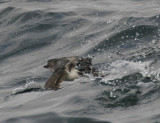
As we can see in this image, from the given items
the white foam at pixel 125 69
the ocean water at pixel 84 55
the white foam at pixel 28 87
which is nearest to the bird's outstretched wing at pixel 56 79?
the ocean water at pixel 84 55

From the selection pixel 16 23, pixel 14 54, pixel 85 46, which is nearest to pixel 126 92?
pixel 85 46

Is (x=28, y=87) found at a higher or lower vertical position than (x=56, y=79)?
lower

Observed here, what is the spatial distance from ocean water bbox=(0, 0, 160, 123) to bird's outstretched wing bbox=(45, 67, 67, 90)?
0.60 ft

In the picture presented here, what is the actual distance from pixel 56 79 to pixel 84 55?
3.31m

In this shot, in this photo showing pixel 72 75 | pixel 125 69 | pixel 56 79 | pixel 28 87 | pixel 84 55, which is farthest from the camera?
pixel 84 55

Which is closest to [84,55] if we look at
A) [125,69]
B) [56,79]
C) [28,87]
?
[28,87]

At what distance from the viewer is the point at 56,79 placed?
8039 millimetres

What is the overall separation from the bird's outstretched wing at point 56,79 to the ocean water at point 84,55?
0.18m

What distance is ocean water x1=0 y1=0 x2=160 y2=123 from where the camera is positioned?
22.5ft

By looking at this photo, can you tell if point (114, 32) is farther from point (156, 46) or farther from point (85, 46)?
point (156, 46)

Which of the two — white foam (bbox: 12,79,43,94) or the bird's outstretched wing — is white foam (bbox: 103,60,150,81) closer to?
the bird's outstretched wing

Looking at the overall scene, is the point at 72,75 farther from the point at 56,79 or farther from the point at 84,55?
the point at 84,55

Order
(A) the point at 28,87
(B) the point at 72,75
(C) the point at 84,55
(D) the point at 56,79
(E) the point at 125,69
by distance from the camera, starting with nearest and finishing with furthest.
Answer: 1. (D) the point at 56,79
2. (B) the point at 72,75
3. (E) the point at 125,69
4. (A) the point at 28,87
5. (C) the point at 84,55

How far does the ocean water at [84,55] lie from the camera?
6844mm
